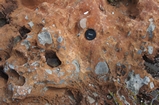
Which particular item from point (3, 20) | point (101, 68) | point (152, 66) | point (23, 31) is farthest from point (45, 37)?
point (152, 66)

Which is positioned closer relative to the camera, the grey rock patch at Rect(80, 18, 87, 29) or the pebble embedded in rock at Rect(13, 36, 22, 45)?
the grey rock patch at Rect(80, 18, 87, 29)

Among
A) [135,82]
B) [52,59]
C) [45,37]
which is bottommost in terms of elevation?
[135,82]

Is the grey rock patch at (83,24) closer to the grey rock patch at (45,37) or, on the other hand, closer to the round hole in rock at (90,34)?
the round hole in rock at (90,34)

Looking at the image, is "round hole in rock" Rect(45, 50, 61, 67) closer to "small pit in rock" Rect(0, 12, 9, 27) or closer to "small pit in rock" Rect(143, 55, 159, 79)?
"small pit in rock" Rect(0, 12, 9, 27)

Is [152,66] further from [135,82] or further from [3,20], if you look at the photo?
[3,20]

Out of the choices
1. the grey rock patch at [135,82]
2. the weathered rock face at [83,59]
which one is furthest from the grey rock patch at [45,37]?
the grey rock patch at [135,82]

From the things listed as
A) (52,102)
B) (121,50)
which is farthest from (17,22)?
(121,50)

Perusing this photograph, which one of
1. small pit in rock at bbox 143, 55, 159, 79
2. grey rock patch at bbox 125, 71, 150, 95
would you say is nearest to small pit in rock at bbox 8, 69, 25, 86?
grey rock patch at bbox 125, 71, 150, 95

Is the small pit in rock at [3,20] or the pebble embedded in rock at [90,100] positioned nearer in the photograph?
the pebble embedded in rock at [90,100]
